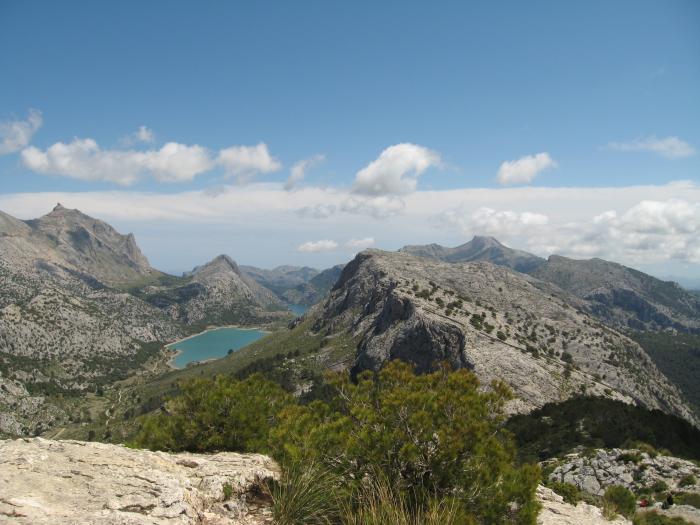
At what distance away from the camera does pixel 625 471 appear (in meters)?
33.7

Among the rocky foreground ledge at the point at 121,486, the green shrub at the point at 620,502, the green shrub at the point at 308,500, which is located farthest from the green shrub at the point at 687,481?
the green shrub at the point at 308,500

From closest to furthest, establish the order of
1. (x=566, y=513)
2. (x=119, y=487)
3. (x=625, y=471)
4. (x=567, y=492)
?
(x=119, y=487), (x=566, y=513), (x=567, y=492), (x=625, y=471)

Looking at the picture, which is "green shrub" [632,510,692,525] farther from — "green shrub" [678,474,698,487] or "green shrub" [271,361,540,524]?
"green shrub" [271,361,540,524]

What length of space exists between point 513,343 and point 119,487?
125 metres

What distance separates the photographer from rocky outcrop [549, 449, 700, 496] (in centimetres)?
3147

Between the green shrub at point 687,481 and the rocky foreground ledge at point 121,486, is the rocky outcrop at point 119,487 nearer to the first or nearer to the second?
the rocky foreground ledge at point 121,486

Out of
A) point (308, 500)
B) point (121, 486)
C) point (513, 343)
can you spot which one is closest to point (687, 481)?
point (308, 500)

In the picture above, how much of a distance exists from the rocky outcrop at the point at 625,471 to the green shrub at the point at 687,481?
0.12 m

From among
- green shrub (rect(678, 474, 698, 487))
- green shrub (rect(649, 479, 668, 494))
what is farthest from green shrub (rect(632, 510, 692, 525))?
green shrub (rect(678, 474, 698, 487))

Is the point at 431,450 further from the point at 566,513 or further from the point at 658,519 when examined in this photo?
the point at 658,519

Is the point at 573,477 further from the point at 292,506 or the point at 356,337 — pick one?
the point at 356,337

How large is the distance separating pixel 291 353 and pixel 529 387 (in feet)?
407

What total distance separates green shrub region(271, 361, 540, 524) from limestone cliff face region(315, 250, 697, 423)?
84.2 m

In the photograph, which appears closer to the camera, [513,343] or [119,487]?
[119,487]
